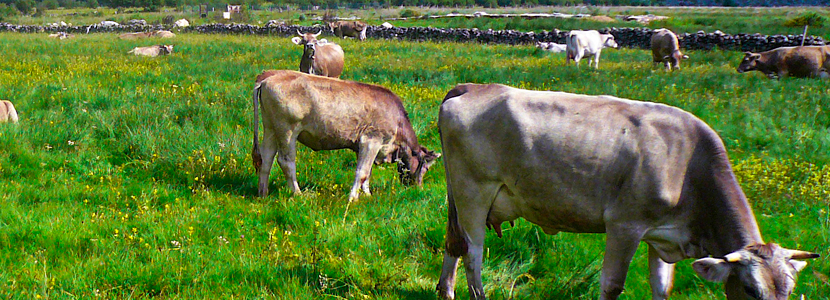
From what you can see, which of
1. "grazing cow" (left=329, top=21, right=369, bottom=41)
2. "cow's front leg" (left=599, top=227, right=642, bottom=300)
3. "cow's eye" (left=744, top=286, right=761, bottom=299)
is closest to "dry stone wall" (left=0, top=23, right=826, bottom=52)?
"grazing cow" (left=329, top=21, right=369, bottom=41)

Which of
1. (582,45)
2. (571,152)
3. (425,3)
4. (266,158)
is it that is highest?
(571,152)

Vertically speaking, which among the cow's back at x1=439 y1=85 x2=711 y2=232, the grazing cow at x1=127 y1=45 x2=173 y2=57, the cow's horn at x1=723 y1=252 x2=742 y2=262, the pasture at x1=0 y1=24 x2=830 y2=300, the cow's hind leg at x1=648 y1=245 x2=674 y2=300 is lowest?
the grazing cow at x1=127 y1=45 x2=173 y2=57

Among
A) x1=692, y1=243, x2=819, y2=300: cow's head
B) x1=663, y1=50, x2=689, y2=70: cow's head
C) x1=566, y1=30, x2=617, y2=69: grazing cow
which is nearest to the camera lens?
x1=692, y1=243, x2=819, y2=300: cow's head

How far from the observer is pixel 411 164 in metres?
7.01

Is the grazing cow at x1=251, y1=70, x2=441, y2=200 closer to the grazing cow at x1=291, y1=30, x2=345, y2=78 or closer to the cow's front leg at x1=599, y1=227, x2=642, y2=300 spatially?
the cow's front leg at x1=599, y1=227, x2=642, y2=300

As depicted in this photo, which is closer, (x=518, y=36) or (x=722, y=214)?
(x=722, y=214)

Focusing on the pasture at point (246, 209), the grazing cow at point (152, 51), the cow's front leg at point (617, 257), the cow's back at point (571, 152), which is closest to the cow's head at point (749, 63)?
the pasture at point (246, 209)

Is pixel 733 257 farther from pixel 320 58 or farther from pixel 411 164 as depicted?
pixel 320 58

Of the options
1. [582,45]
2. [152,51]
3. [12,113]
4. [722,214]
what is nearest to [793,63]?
[582,45]

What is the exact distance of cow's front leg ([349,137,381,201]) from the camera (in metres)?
6.51

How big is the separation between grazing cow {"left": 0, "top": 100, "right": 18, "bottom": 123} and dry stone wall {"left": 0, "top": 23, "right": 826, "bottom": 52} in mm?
22908

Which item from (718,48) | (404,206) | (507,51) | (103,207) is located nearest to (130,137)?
(103,207)

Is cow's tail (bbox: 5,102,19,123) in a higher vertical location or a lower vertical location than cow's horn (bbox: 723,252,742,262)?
lower

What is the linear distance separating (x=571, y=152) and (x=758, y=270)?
112cm
